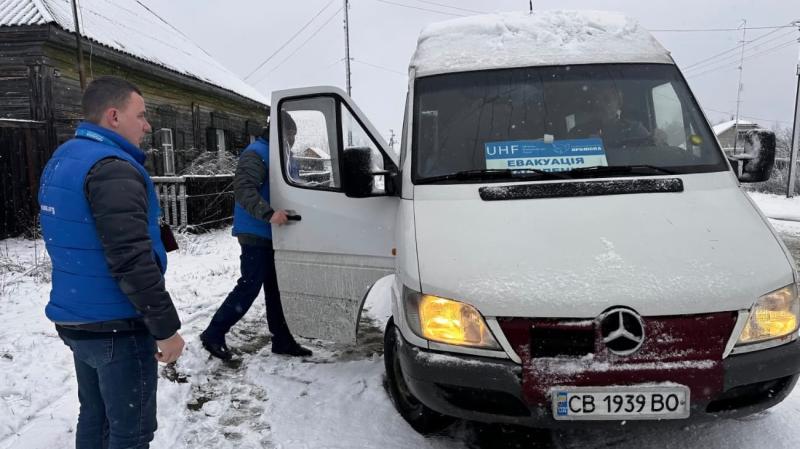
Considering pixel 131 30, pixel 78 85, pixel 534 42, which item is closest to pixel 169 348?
pixel 534 42

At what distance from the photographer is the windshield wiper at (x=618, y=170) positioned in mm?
3010

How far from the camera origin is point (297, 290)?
398 cm

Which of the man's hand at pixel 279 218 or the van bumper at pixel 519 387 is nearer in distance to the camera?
the van bumper at pixel 519 387

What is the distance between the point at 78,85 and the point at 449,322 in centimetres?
1276

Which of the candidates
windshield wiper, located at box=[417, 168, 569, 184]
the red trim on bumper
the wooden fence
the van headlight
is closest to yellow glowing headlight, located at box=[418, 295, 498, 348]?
the van headlight

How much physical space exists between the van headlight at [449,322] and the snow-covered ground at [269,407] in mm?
733

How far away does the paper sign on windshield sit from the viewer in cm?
309

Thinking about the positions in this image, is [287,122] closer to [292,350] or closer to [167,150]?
[292,350]

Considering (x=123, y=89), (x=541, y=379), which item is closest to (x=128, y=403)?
(x=123, y=89)

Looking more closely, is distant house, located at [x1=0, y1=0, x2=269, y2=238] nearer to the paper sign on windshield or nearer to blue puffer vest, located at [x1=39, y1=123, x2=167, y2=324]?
blue puffer vest, located at [x1=39, y1=123, x2=167, y2=324]

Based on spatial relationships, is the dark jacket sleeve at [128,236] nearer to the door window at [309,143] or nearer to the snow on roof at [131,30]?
the door window at [309,143]

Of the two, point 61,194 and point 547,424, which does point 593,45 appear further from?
point 61,194

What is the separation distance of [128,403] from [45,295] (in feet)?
15.8

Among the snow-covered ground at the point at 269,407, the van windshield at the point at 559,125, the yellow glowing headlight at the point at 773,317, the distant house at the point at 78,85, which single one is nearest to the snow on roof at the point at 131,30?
the distant house at the point at 78,85
